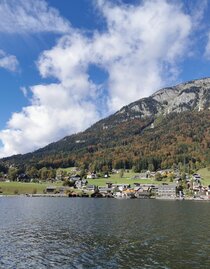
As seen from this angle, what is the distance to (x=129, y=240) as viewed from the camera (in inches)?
2057

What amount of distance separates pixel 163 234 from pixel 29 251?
24084 millimetres

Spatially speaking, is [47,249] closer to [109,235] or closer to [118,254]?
[118,254]

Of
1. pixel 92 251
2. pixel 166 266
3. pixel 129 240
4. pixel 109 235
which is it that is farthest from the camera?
pixel 109 235

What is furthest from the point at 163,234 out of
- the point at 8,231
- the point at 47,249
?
the point at 8,231

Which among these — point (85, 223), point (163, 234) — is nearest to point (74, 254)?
point (163, 234)

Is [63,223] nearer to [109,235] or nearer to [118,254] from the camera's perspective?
[109,235]

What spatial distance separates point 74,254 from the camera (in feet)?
140

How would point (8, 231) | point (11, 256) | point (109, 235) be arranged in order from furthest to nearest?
1. point (8, 231)
2. point (109, 235)
3. point (11, 256)

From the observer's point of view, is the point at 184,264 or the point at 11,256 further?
the point at 11,256

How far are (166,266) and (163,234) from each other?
861 inches

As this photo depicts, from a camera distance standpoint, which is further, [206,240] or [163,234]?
[163,234]

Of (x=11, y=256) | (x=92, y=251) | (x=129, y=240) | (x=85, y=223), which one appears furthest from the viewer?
(x=85, y=223)

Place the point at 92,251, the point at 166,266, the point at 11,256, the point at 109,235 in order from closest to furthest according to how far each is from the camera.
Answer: the point at 166,266 < the point at 11,256 < the point at 92,251 < the point at 109,235

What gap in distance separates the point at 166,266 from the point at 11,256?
1837 cm
